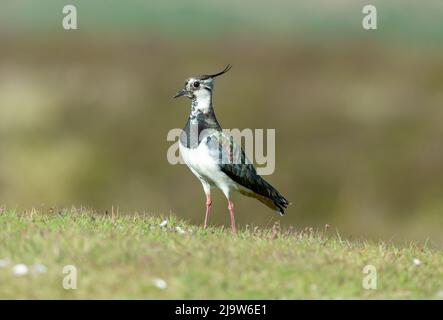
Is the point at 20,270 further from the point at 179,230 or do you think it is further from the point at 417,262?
the point at 417,262

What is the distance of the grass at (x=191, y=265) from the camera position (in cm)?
1089

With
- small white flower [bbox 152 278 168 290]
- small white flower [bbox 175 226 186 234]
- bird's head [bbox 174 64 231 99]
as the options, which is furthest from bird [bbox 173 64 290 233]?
small white flower [bbox 152 278 168 290]

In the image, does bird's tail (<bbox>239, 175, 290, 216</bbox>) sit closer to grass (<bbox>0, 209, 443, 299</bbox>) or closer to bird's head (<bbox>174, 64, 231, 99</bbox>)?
bird's head (<bbox>174, 64, 231, 99</bbox>)

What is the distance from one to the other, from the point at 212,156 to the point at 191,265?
158 inches

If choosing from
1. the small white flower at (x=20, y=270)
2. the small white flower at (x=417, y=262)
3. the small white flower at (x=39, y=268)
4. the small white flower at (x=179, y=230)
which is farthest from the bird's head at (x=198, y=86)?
the small white flower at (x=20, y=270)

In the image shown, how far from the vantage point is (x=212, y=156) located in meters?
15.3

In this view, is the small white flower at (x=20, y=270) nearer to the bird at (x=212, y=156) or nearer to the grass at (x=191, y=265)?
the grass at (x=191, y=265)

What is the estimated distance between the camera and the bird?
1535 cm

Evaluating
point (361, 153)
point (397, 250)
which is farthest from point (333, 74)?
point (397, 250)

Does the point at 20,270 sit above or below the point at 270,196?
below

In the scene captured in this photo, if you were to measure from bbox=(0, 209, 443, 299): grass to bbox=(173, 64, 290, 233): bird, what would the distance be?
199cm

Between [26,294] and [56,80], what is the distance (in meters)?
18.9

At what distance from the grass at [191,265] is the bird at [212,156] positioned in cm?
199

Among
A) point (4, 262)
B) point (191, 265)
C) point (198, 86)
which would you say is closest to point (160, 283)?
point (191, 265)
